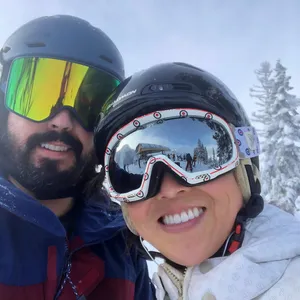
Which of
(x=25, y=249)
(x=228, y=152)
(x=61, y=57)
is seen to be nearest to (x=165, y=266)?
(x=228, y=152)

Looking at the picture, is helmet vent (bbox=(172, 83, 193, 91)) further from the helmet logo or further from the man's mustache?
the man's mustache

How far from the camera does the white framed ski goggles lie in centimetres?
195

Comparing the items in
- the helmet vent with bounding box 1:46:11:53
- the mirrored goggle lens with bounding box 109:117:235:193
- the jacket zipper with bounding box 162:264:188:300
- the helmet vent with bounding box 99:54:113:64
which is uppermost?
the helmet vent with bounding box 1:46:11:53

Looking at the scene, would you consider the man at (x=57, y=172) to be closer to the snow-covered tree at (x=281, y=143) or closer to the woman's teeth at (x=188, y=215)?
the woman's teeth at (x=188, y=215)

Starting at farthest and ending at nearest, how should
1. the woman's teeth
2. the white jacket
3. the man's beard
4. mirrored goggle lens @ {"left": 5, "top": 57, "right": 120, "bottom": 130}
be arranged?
mirrored goggle lens @ {"left": 5, "top": 57, "right": 120, "bottom": 130} < the man's beard < the woman's teeth < the white jacket

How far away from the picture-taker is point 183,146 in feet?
6.62

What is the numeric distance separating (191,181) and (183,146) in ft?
0.78

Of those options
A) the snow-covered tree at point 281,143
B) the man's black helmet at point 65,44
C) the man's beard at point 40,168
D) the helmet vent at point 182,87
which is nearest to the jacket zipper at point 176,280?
the helmet vent at point 182,87

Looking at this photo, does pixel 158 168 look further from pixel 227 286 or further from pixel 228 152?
pixel 227 286

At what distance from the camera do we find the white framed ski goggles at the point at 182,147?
6.41 ft

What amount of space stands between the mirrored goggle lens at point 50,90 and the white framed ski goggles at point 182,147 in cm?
98

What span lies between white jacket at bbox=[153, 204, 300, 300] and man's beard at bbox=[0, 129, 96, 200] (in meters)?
1.40

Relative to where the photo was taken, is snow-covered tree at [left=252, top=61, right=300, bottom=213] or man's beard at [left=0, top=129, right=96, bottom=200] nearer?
man's beard at [left=0, top=129, right=96, bottom=200]

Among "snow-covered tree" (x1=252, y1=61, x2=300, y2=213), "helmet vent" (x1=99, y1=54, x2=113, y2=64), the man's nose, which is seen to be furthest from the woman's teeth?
"snow-covered tree" (x1=252, y1=61, x2=300, y2=213)
